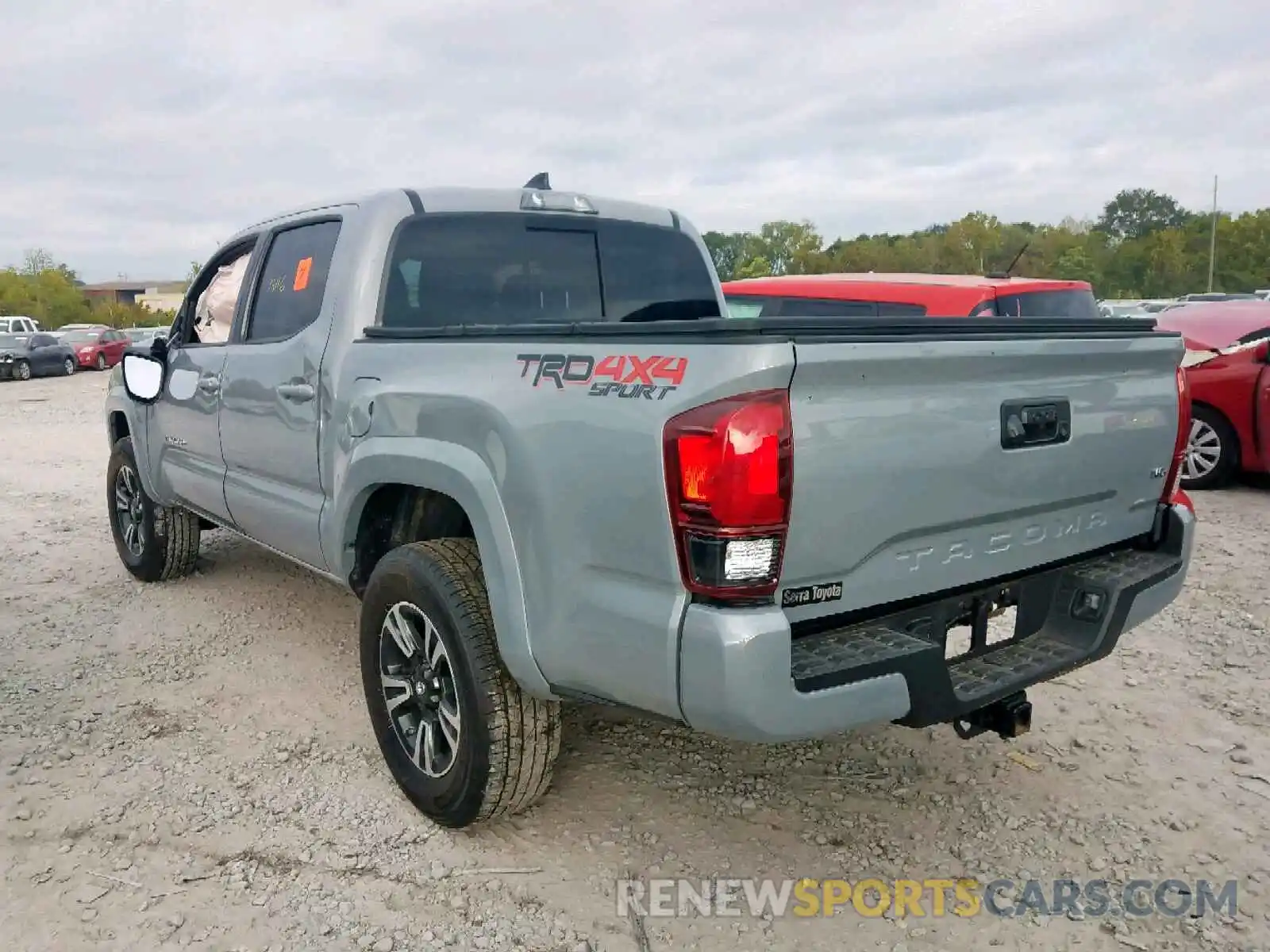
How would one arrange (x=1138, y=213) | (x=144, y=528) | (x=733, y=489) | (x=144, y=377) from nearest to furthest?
(x=733, y=489) → (x=144, y=377) → (x=144, y=528) → (x=1138, y=213)

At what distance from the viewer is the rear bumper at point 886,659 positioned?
2.12m

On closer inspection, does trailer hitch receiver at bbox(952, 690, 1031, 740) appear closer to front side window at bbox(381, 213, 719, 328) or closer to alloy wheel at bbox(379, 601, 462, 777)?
alloy wheel at bbox(379, 601, 462, 777)

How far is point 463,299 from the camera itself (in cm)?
367

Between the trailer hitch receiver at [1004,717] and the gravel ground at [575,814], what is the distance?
450mm

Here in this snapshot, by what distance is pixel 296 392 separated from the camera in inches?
144

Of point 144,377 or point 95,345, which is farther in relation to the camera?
point 95,345

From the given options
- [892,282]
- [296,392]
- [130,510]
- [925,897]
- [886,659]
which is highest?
[892,282]

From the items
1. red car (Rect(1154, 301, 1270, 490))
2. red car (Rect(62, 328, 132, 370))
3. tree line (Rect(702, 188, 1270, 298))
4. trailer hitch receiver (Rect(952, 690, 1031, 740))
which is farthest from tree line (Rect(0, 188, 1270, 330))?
trailer hitch receiver (Rect(952, 690, 1031, 740))

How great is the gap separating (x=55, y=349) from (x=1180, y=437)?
97.9 feet

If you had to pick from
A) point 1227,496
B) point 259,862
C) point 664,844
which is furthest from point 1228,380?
point 259,862

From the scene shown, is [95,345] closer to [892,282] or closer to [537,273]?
[892,282]

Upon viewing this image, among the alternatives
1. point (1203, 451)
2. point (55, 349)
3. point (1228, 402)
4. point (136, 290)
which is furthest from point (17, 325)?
point (136, 290)

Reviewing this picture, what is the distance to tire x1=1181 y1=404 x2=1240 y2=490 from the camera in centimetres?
772

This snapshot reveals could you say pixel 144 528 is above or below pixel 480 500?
below
